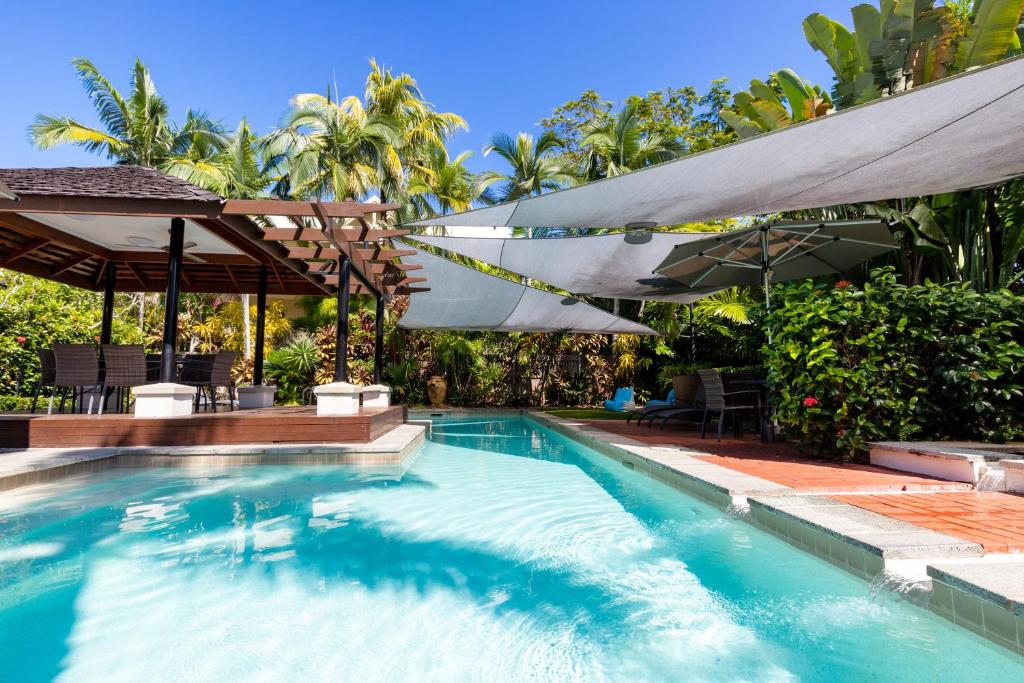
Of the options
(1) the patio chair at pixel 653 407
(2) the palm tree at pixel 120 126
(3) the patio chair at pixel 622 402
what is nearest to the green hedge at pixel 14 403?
(1) the patio chair at pixel 653 407

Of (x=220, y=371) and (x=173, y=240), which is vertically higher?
(x=173, y=240)

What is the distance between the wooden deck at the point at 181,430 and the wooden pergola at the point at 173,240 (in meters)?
0.59

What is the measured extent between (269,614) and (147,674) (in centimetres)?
54

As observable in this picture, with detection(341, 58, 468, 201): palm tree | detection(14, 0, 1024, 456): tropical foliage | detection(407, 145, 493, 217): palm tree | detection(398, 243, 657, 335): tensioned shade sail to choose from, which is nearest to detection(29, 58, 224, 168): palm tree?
detection(14, 0, 1024, 456): tropical foliage

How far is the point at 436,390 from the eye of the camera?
1577cm

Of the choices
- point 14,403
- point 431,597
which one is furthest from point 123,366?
point 431,597

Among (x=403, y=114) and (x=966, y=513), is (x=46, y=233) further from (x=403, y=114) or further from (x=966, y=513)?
(x=403, y=114)

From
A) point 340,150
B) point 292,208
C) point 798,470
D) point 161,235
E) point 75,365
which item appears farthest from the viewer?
point 340,150

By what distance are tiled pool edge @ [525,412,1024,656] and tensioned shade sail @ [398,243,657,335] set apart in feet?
18.4

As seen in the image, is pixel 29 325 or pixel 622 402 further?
pixel 622 402

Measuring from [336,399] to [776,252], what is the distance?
570 centimetres

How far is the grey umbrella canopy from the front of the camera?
5988mm

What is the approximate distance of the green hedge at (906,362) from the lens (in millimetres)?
4512

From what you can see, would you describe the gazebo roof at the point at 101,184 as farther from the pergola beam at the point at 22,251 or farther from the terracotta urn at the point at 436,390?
the terracotta urn at the point at 436,390
